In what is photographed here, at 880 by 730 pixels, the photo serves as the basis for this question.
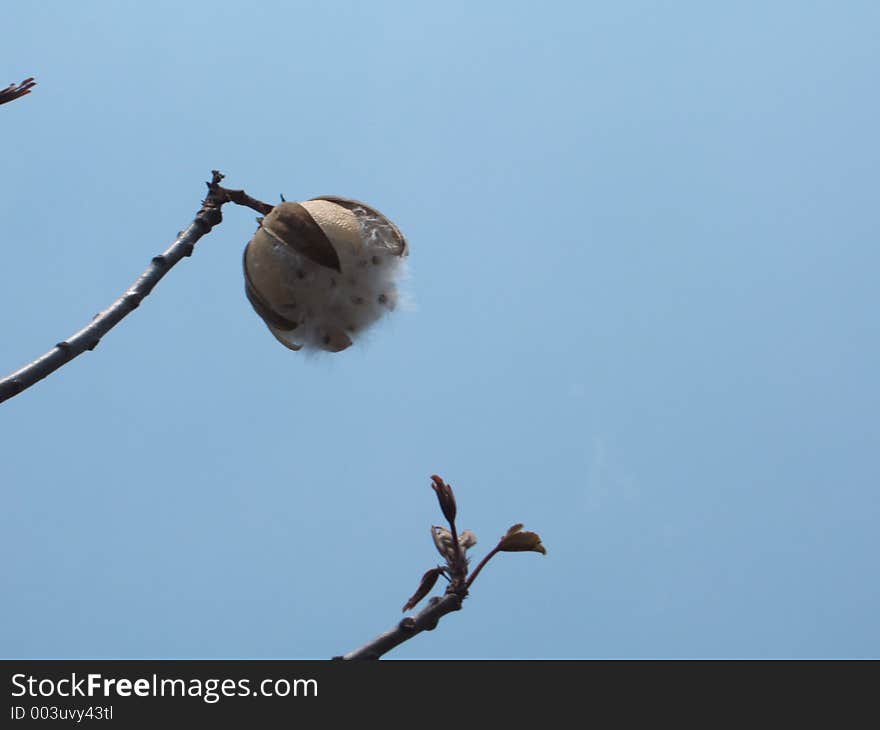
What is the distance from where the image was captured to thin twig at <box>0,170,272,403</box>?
114 inches

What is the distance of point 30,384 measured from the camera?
2.91 meters

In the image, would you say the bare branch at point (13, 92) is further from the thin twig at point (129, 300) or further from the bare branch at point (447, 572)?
the bare branch at point (447, 572)

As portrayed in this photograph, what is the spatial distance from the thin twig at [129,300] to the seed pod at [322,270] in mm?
284

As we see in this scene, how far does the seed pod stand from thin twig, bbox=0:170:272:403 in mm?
284

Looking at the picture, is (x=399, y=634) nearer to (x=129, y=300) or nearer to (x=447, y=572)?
(x=447, y=572)

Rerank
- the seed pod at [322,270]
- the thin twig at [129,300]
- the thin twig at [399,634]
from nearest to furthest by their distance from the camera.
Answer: the thin twig at [129,300] < the thin twig at [399,634] < the seed pod at [322,270]

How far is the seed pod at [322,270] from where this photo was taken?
416cm

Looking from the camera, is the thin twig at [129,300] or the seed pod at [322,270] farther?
the seed pod at [322,270]

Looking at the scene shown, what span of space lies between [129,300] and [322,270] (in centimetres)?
113

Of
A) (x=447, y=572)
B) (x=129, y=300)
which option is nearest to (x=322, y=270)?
(x=129, y=300)

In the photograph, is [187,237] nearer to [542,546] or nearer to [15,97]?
[15,97]

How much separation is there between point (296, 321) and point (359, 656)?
1.84m

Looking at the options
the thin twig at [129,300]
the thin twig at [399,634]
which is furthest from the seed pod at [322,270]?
the thin twig at [399,634]

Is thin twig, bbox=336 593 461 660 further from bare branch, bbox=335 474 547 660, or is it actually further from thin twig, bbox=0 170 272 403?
thin twig, bbox=0 170 272 403
